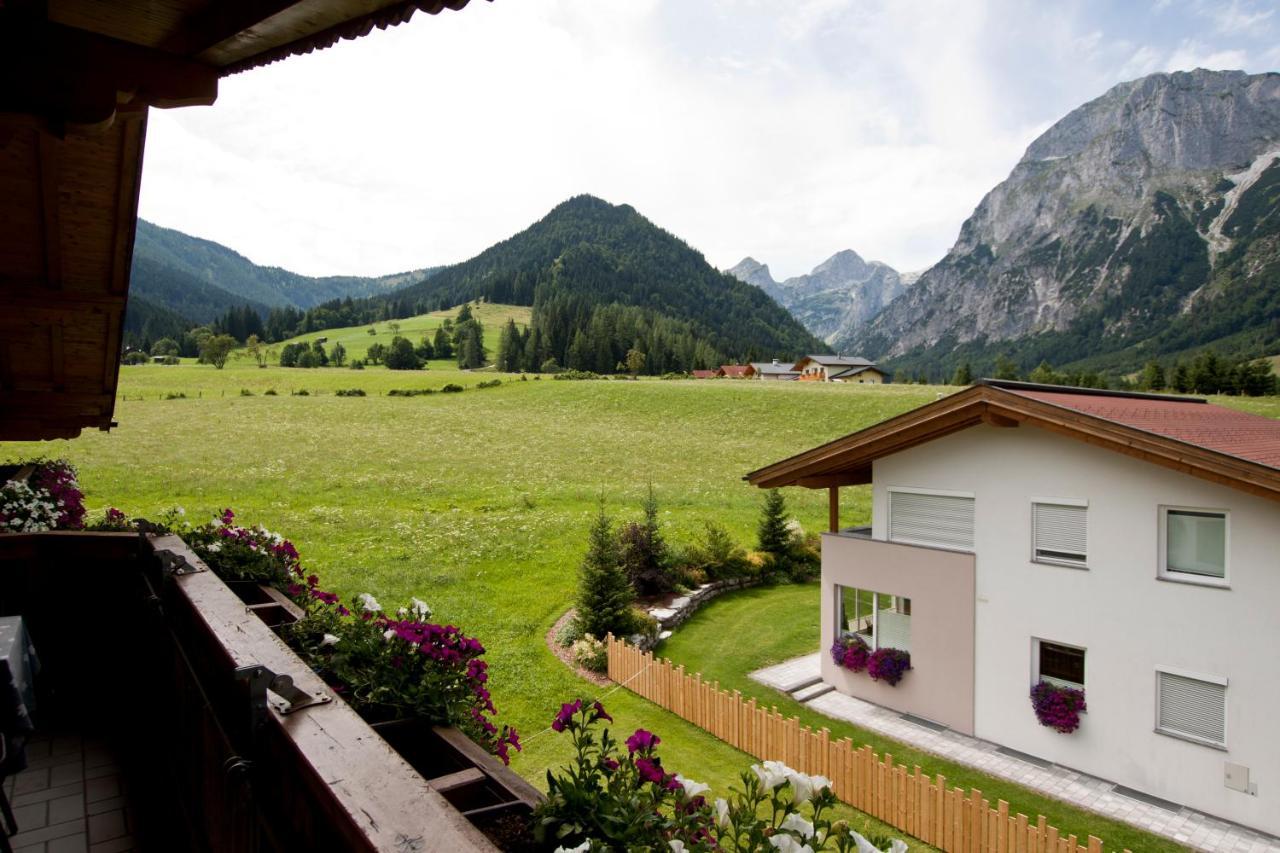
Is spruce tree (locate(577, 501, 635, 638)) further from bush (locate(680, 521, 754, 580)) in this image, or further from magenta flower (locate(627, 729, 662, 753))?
magenta flower (locate(627, 729, 662, 753))

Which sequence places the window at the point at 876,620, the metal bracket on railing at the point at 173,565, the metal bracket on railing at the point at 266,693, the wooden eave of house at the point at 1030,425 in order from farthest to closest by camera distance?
1. the window at the point at 876,620
2. the wooden eave of house at the point at 1030,425
3. the metal bracket on railing at the point at 173,565
4. the metal bracket on railing at the point at 266,693

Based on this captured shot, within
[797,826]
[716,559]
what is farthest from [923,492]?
[797,826]

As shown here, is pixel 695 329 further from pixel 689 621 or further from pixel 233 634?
pixel 233 634

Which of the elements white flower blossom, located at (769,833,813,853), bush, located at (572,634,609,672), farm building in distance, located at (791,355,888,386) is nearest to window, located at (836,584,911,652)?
bush, located at (572,634,609,672)

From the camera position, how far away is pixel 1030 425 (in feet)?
40.6

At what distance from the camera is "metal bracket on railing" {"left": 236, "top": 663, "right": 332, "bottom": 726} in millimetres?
2520

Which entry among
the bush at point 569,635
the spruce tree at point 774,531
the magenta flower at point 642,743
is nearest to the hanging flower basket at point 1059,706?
the bush at point 569,635

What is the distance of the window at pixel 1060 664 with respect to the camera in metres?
11.9

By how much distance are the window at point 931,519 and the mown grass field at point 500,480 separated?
189 inches

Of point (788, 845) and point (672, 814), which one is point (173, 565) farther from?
point (788, 845)

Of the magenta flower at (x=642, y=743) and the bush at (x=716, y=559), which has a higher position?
the magenta flower at (x=642, y=743)

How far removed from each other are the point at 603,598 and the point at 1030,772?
29.4 ft

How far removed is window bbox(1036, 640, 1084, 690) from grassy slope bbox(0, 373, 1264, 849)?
2.72 metres

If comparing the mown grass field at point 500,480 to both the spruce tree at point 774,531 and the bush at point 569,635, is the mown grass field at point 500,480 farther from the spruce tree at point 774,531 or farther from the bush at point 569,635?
the spruce tree at point 774,531
